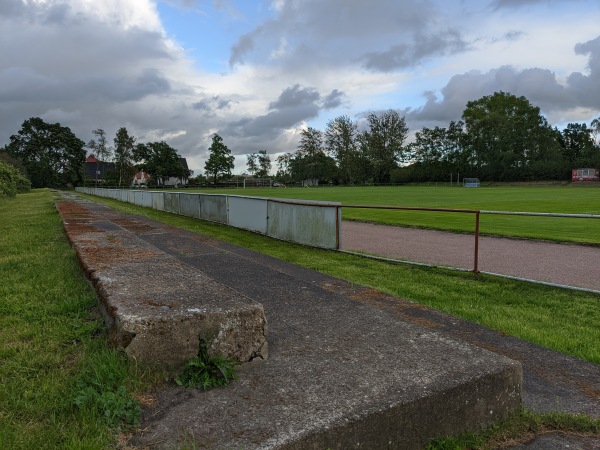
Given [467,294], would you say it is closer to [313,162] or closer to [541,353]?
[541,353]

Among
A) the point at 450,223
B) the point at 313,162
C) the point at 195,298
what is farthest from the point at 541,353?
the point at 313,162

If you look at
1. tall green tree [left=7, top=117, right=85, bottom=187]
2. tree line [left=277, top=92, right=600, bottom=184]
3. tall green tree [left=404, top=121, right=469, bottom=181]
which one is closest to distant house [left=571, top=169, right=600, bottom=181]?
tree line [left=277, top=92, right=600, bottom=184]

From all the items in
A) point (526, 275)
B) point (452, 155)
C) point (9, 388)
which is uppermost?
point (452, 155)

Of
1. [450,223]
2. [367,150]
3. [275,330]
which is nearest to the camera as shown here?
[275,330]

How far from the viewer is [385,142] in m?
105

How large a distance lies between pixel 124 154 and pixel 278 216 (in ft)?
309

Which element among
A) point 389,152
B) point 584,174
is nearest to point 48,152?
point 389,152

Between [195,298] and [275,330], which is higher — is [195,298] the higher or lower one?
the higher one

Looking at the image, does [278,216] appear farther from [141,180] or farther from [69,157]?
[141,180]

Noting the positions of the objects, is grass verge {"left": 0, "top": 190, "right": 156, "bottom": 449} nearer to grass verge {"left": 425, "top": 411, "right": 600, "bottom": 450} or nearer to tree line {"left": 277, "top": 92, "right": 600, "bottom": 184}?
grass verge {"left": 425, "top": 411, "right": 600, "bottom": 450}

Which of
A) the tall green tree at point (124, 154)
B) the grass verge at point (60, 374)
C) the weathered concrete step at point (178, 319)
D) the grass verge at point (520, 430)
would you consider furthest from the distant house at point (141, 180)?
the grass verge at point (520, 430)

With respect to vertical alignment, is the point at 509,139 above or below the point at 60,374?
above

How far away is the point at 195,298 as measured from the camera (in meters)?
2.67

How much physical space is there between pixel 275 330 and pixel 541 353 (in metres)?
2.29
